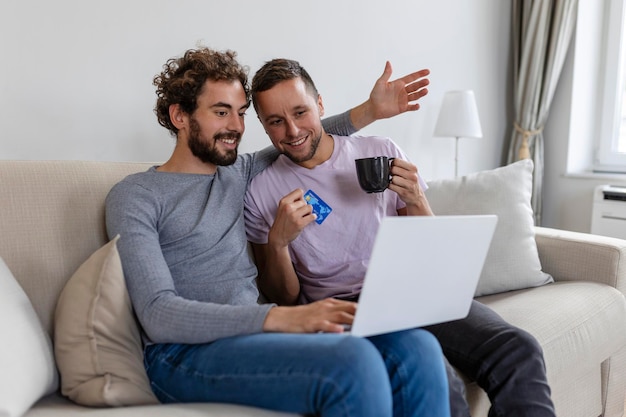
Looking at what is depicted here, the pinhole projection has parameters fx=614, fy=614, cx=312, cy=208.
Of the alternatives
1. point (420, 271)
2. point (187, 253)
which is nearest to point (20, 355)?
point (187, 253)

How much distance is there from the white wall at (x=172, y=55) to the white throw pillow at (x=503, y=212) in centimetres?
71

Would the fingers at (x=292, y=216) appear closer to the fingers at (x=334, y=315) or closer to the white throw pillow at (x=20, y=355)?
the fingers at (x=334, y=315)

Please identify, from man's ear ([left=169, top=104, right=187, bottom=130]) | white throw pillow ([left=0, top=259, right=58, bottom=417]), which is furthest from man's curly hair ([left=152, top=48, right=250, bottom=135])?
white throw pillow ([left=0, top=259, right=58, bottom=417])

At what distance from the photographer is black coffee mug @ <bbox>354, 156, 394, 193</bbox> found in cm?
151

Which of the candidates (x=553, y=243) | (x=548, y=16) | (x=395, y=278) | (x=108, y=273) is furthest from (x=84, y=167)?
(x=548, y=16)

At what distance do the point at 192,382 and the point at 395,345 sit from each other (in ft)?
1.34

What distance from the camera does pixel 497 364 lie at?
1.43 metres

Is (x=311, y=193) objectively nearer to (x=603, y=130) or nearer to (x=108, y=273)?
(x=108, y=273)

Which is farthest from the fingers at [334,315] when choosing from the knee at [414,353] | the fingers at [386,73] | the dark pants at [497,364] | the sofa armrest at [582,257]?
the sofa armrest at [582,257]

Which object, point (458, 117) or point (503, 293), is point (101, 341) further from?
point (458, 117)

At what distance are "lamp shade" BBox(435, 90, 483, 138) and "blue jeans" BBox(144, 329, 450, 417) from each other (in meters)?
1.82

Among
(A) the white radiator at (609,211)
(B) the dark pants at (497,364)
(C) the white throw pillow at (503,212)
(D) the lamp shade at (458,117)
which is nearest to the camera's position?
(B) the dark pants at (497,364)

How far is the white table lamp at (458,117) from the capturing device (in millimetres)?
2900

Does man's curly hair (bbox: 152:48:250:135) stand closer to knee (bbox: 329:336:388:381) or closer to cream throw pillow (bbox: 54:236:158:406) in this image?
cream throw pillow (bbox: 54:236:158:406)
